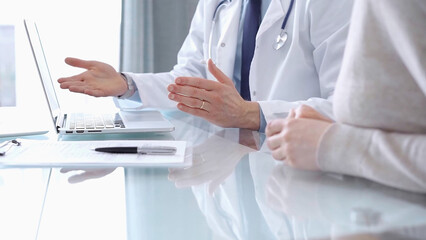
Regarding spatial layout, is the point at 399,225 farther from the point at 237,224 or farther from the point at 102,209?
the point at 102,209

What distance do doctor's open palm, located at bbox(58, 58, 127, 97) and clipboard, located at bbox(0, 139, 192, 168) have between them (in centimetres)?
47

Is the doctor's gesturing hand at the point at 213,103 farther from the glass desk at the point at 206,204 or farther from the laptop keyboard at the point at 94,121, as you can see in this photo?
the glass desk at the point at 206,204

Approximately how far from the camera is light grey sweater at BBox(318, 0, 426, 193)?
0.61 m

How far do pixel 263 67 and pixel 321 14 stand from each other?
22cm

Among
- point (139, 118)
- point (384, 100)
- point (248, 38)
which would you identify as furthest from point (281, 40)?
point (384, 100)

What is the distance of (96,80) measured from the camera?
1496mm

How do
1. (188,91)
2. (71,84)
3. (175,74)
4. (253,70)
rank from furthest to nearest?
(175,74)
(253,70)
(71,84)
(188,91)

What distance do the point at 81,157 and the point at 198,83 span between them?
44 cm

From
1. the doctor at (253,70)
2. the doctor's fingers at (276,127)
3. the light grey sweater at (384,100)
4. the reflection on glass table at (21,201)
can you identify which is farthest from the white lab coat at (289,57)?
the reflection on glass table at (21,201)

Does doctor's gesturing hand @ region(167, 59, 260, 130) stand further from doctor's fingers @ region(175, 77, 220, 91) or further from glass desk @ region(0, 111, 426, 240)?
glass desk @ region(0, 111, 426, 240)

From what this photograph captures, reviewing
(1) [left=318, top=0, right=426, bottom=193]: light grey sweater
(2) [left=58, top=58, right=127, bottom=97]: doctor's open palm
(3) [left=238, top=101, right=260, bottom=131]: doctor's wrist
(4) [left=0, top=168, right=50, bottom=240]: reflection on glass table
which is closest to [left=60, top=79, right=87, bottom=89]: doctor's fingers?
(2) [left=58, top=58, right=127, bottom=97]: doctor's open palm

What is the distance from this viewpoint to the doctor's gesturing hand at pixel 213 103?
47.9 inches

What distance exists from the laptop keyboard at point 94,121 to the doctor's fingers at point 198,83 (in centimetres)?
17

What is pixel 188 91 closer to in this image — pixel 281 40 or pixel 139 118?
pixel 139 118
